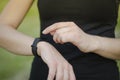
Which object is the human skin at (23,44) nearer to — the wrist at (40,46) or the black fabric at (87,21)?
the wrist at (40,46)

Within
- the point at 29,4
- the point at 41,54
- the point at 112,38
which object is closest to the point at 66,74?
the point at 41,54

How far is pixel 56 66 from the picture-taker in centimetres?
80

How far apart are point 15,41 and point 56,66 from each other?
0.18 meters

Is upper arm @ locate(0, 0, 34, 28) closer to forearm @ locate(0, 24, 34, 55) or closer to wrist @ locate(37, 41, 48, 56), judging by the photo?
forearm @ locate(0, 24, 34, 55)

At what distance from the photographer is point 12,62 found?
1.93 meters

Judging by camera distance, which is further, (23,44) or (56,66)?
(23,44)

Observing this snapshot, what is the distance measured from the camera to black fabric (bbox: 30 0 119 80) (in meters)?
0.94

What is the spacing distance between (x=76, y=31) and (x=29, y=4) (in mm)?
255

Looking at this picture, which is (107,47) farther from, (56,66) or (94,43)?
(56,66)

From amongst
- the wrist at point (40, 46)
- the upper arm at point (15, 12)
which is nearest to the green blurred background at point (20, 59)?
the upper arm at point (15, 12)

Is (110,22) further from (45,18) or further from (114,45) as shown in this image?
(45,18)

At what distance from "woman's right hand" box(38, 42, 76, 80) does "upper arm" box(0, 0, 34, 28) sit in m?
0.20

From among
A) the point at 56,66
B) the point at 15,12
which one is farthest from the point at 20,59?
the point at 56,66

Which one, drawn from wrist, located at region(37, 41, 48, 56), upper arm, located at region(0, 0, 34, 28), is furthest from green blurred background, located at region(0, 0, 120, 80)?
wrist, located at region(37, 41, 48, 56)
